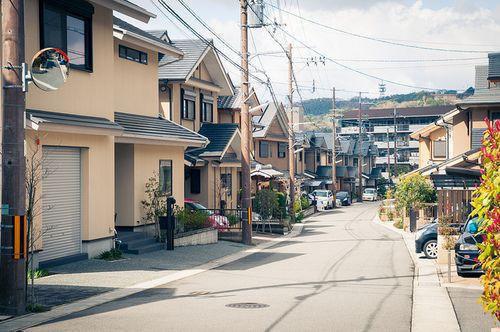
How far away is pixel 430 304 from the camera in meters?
14.3

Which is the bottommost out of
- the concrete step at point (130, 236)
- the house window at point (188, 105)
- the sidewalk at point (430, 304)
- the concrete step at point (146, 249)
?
the sidewalk at point (430, 304)

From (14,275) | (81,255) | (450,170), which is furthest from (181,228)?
(14,275)

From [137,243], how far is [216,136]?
14.7 metres

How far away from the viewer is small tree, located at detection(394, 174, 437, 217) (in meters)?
39.3

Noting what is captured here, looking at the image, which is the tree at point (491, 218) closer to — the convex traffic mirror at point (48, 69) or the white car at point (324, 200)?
the convex traffic mirror at point (48, 69)

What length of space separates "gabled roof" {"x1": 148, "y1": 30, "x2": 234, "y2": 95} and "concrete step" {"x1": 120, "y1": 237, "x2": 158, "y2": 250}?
1028 centimetres

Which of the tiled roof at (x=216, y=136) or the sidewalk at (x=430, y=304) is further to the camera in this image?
the tiled roof at (x=216, y=136)

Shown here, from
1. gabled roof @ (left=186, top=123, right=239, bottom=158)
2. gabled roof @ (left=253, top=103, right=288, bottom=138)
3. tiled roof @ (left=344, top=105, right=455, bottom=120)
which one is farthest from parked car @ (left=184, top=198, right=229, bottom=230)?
tiled roof @ (left=344, top=105, right=455, bottom=120)

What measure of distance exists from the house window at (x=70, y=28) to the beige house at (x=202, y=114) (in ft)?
42.1

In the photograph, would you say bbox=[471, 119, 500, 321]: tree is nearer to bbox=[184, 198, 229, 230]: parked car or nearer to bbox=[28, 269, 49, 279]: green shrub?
bbox=[28, 269, 49, 279]: green shrub

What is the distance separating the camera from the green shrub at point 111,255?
19859mm

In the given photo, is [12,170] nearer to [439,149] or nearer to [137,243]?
[137,243]

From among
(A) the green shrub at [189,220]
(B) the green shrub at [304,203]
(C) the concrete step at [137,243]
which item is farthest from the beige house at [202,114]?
(B) the green shrub at [304,203]

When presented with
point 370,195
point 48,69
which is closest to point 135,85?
point 48,69
